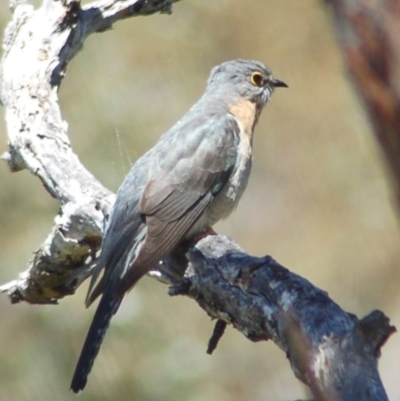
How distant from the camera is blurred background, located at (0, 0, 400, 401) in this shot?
7633 mm

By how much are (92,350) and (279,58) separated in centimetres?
689

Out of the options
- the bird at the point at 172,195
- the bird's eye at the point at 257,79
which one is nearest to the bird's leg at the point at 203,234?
the bird at the point at 172,195

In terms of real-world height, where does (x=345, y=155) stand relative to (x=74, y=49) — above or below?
above

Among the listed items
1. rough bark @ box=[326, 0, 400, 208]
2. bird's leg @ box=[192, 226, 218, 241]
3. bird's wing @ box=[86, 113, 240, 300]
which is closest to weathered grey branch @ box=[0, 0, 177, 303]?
bird's wing @ box=[86, 113, 240, 300]

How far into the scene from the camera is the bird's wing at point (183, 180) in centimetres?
392

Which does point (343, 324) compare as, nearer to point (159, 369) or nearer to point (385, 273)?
point (159, 369)

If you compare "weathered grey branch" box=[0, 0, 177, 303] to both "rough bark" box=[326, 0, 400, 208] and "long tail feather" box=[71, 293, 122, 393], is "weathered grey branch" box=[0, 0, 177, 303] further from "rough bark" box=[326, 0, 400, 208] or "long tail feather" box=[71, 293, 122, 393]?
"rough bark" box=[326, 0, 400, 208]

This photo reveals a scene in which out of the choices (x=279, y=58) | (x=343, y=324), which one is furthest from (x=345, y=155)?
(x=343, y=324)

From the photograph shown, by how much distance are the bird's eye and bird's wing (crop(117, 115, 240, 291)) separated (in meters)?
0.58

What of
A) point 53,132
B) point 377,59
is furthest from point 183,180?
point 377,59

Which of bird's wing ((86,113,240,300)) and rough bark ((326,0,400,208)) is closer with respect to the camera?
rough bark ((326,0,400,208))

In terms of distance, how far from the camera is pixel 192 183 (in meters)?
4.28

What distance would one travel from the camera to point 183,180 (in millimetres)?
4270

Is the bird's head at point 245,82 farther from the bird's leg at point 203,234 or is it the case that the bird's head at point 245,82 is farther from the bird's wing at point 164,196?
the bird's leg at point 203,234
